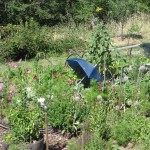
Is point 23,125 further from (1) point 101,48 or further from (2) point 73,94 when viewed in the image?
(1) point 101,48

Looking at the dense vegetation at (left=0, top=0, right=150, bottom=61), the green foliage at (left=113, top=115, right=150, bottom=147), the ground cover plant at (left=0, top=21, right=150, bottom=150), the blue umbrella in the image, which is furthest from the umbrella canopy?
the dense vegetation at (left=0, top=0, right=150, bottom=61)

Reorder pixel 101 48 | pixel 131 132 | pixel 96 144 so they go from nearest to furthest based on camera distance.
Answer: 1. pixel 96 144
2. pixel 131 132
3. pixel 101 48

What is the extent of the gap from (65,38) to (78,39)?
41cm

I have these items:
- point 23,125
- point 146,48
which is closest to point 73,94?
point 23,125

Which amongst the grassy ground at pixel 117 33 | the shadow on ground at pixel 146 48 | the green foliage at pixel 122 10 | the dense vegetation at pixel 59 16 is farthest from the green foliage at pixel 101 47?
the green foliage at pixel 122 10

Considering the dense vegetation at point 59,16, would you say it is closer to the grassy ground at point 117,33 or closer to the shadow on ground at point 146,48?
the grassy ground at point 117,33

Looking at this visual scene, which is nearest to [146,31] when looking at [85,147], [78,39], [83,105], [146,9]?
[146,9]

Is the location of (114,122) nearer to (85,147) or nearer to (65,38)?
(85,147)

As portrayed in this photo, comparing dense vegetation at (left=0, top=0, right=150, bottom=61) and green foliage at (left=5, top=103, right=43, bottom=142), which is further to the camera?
dense vegetation at (left=0, top=0, right=150, bottom=61)

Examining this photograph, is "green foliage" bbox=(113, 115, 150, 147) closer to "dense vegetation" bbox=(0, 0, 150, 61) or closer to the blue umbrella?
the blue umbrella

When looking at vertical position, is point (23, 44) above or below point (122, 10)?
below

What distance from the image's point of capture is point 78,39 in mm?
11297

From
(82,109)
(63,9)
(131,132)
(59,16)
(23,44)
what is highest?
(63,9)

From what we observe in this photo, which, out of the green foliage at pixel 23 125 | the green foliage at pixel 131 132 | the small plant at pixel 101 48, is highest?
the small plant at pixel 101 48
